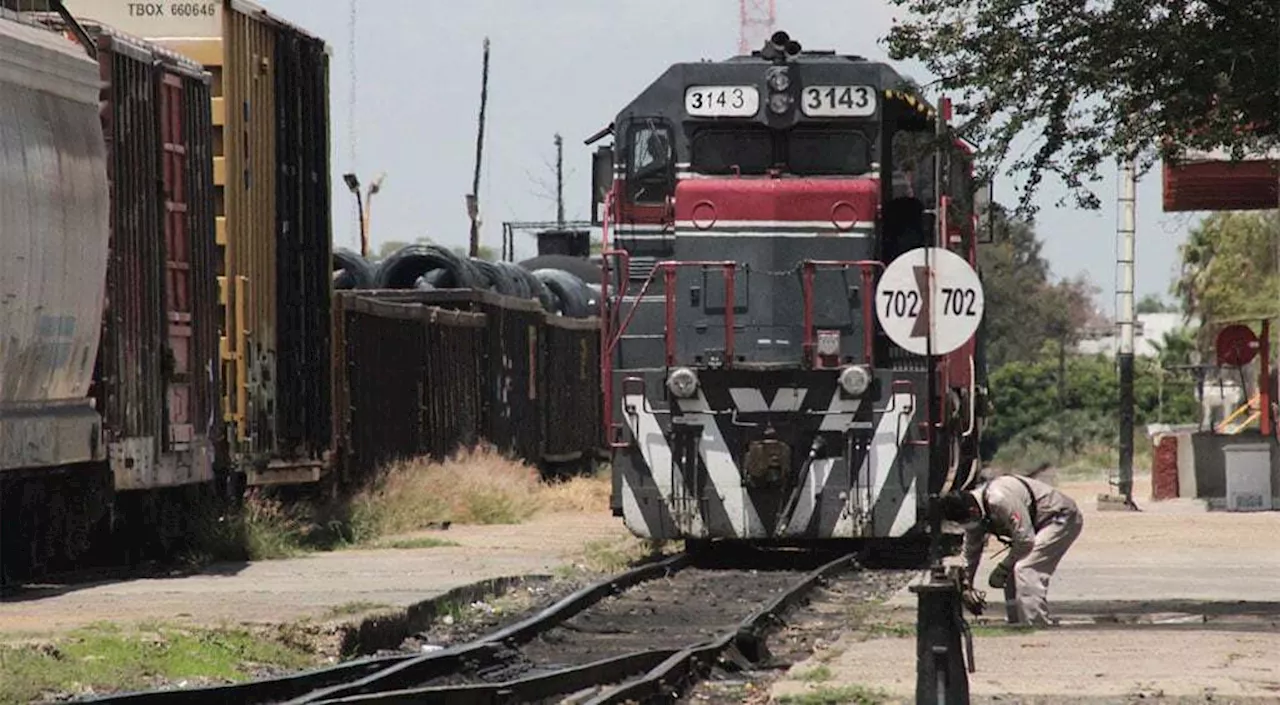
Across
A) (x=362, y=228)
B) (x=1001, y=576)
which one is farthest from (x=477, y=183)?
(x=1001, y=576)

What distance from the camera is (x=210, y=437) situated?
2033 cm

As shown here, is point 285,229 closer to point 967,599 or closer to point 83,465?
point 83,465

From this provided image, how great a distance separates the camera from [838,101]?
20.8 m

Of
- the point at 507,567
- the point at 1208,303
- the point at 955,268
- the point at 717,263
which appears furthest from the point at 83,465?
the point at 1208,303

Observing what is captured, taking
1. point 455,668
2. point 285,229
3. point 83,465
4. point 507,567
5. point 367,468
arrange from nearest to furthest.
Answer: point 455,668 → point 83,465 → point 507,567 → point 285,229 → point 367,468

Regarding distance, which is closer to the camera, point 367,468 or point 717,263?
point 717,263

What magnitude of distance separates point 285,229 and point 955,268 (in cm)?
978

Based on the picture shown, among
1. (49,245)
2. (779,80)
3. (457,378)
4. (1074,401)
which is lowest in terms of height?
(1074,401)

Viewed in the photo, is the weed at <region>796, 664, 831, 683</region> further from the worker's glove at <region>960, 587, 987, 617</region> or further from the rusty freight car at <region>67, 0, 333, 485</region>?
the rusty freight car at <region>67, 0, 333, 485</region>

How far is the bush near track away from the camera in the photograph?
2081cm

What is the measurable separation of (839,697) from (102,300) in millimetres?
8025

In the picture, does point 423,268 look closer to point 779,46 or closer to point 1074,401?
point 779,46

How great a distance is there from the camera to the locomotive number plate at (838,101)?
20.7 m

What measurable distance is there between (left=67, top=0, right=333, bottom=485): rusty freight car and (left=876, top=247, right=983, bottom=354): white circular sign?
785cm
